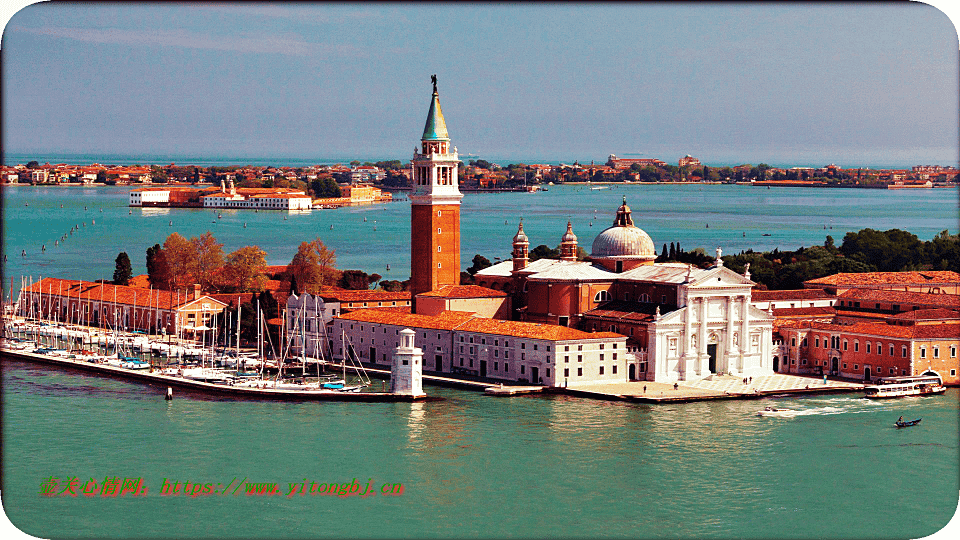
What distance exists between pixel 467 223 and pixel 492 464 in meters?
49.6

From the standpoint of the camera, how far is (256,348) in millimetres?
24000

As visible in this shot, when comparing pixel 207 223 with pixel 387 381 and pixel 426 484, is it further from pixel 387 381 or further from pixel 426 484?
pixel 426 484

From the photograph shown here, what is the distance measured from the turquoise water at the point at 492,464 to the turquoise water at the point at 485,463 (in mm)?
31

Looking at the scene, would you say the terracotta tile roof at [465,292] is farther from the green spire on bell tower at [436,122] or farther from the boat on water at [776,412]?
the boat on water at [776,412]

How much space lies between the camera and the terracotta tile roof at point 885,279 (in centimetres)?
2420

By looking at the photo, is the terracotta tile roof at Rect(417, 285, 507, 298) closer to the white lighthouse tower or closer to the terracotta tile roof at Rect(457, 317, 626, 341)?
the terracotta tile roof at Rect(457, 317, 626, 341)

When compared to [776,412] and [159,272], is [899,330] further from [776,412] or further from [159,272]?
[159,272]

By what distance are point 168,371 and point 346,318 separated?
2.84m

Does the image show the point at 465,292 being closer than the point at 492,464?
No

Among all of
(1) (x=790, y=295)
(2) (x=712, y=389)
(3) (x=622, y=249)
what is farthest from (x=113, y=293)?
(2) (x=712, y=389)

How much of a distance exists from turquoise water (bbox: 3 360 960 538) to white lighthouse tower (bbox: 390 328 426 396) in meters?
0.48

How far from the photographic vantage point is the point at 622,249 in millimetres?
22812

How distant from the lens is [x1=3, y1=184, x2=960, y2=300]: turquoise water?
46781 mm

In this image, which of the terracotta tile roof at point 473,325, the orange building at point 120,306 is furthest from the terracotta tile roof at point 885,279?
the orange building at point 120,306
